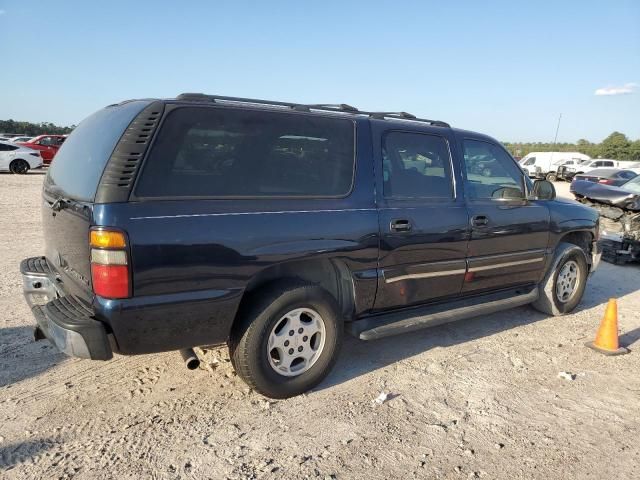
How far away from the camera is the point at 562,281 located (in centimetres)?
540

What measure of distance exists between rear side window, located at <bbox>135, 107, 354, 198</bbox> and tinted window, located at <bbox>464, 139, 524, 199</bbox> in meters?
1.36

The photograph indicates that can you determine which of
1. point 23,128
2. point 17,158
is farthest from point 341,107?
point 23,128

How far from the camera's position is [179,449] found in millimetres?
2783

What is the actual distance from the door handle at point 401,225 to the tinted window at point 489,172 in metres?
0.87

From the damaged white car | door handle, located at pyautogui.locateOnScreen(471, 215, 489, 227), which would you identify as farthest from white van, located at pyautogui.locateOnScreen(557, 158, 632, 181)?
door handle, located at pyautogui.locateOnScreen(471, 215, 489, 227)

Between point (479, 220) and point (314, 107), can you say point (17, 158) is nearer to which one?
point (314, 107)

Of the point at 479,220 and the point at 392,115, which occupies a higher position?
the point at 392,115

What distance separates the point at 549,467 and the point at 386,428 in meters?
0.95

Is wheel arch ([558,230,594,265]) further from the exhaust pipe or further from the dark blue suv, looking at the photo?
the exhaust pipe

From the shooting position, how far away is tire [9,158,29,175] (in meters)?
20.0

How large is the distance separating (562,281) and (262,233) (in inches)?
153

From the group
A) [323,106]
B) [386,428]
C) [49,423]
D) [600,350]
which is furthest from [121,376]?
[600,350]

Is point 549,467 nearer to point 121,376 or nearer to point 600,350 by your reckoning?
point 600,350

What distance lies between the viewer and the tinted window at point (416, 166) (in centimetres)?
383
